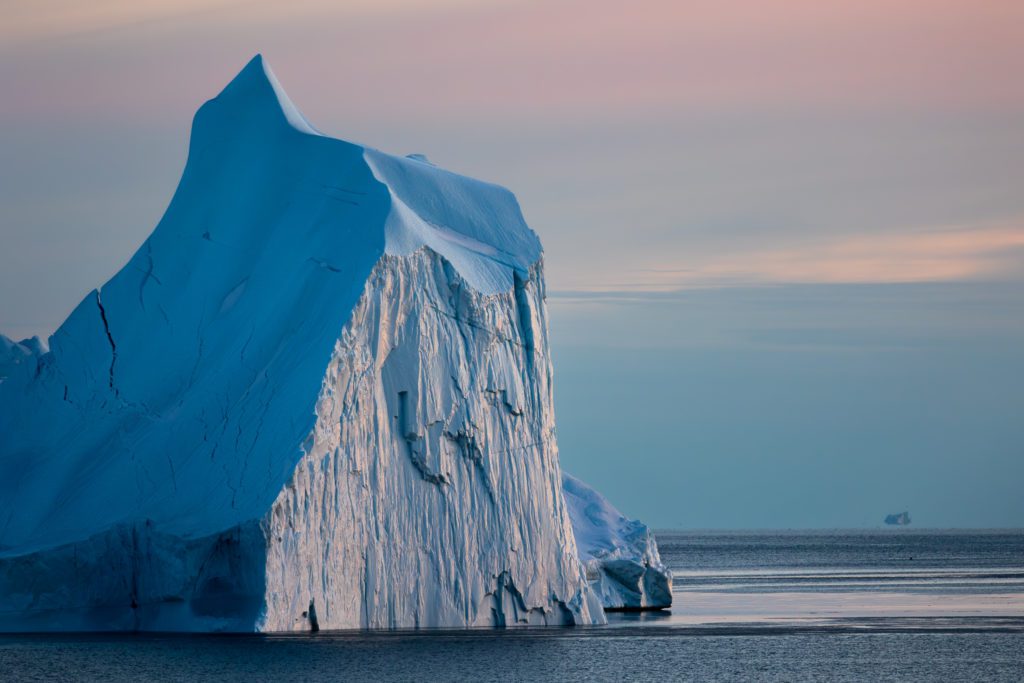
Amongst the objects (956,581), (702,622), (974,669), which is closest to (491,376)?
(702,622)

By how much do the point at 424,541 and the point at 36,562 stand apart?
21.2ft

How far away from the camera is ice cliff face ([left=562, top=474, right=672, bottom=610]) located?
35.9m

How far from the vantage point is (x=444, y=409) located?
27906mm

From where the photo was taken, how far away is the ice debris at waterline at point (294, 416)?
25.3m

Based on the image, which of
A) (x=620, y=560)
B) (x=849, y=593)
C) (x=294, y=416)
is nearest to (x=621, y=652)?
(x=294, y=416)

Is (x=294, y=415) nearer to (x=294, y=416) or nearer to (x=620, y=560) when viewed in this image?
(x=294, y=416)

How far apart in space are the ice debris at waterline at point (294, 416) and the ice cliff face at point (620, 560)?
4775 mm

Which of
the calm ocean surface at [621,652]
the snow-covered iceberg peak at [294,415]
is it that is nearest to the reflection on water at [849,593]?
the calm ocean surface at [621,652]

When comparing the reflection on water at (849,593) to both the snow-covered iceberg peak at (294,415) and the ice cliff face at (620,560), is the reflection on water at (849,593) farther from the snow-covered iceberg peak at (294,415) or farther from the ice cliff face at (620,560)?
the snow-covered iceberg peak at (294,415)

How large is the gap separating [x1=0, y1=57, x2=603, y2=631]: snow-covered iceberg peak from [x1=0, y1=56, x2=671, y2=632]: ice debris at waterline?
42 millimetres

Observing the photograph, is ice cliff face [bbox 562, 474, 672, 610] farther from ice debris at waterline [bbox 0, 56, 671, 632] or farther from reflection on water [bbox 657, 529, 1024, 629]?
ice debris at waterline [bbox 0, 56, 671, 632]

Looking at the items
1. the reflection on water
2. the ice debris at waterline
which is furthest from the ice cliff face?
the ice debris at waterline

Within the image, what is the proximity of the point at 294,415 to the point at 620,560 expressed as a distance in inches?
498

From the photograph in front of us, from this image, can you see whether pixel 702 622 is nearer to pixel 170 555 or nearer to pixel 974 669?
pixel 974 669
